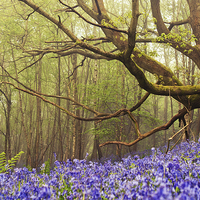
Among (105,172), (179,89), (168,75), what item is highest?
(168,75)

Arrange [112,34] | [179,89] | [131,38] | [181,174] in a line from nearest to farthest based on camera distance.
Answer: [181,174], [131,38], [179,89], [112,34]

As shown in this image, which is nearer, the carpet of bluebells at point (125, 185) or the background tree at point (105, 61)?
the carpet of bluebells at point (125, 185)

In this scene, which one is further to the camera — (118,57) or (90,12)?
(90,12)

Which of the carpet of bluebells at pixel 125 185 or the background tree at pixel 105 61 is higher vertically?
the background tree at pixel 105 61

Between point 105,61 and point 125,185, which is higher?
point 105,61

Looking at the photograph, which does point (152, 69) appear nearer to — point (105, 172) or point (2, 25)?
point (105, 172)

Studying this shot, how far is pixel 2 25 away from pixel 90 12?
249 inches

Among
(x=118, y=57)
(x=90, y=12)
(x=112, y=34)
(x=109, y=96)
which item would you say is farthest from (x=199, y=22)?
(x=109, y=96)

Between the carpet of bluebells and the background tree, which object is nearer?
the carpet of bluebells

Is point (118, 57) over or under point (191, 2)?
under

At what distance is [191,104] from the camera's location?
493 cm

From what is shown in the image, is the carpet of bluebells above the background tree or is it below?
below

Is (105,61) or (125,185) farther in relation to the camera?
(105,61)

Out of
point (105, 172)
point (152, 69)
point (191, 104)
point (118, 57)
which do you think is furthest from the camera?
point (152, 69)
